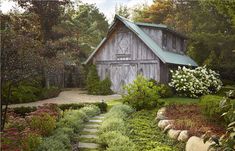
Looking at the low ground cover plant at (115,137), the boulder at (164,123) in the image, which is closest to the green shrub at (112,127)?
the low ground cover plant at (115,137)

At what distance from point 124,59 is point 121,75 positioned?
1.58m

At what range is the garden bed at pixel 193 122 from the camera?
10.7m

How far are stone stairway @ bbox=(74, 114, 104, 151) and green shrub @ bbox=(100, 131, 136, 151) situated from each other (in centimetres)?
49

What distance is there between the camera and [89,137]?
38.9 ft

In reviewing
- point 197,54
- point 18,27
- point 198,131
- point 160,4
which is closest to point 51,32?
point 18,27

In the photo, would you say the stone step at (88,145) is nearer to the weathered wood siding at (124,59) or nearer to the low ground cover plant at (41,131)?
the low ground cover plant at (41,131)

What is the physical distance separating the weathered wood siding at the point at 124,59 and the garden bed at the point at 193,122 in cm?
1184

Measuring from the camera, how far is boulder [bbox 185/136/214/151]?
871 centimetres

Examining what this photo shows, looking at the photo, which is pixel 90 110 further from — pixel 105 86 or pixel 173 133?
pixel 105 86

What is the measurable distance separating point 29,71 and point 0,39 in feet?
5.12

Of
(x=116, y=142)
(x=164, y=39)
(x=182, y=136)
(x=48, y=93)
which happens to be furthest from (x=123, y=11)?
(x=116, y=142)

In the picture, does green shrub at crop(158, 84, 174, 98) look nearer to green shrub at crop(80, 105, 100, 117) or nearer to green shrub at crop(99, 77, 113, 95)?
green shrub at crop(99, 77, 113, 95)

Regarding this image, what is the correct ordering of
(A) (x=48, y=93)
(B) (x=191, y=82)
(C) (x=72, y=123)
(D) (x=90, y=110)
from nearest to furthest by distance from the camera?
(C) (x=72, y=123)
(D) (x=90, y=110)
(A) (x=48, y=93)
(B) (x=191, y=82)

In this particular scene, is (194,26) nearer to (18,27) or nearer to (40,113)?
(18,27)
